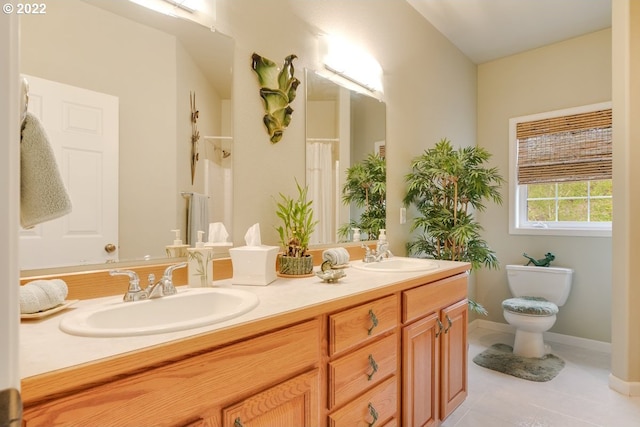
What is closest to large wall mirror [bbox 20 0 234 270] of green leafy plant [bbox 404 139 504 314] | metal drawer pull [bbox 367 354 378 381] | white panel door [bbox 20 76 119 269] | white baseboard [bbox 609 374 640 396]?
white panel door [bbox 20 76 119 269]

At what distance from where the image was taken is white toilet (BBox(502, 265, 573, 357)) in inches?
102

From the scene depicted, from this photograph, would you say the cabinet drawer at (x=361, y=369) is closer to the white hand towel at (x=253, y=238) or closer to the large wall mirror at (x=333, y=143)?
the white hand towel at (x=253, y=238)

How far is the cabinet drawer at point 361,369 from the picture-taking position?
1112mm

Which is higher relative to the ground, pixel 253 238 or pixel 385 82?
pixel 385 82

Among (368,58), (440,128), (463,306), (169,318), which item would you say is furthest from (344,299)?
(440,128)

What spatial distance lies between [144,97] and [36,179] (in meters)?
0.78

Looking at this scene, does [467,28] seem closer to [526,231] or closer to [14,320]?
[526,231]

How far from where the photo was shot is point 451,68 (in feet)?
10.4

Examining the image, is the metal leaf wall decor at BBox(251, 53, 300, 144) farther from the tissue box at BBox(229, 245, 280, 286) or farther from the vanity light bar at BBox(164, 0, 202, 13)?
the tissue box at BBox(229, 245, 280, 286)

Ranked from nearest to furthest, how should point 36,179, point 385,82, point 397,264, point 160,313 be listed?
point 36,179, point 160,313, point 397,264, point 385,82

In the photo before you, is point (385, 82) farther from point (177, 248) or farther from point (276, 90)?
point (177, 248)

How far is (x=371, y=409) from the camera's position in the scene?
4.14 ft

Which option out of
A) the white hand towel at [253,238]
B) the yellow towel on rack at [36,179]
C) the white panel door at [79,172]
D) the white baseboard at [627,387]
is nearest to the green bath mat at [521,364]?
the white baseboard at [627,387]

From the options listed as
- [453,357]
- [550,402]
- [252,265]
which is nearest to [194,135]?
[252,265]
